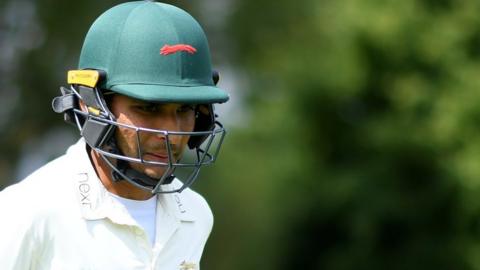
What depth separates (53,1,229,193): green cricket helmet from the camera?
3.94 m

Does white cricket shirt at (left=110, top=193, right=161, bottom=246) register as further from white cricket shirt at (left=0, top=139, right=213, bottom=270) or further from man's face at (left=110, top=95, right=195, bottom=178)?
man's face at (left=110, top=95, right=195, bottom=178)

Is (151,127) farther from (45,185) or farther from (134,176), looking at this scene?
(45,185)

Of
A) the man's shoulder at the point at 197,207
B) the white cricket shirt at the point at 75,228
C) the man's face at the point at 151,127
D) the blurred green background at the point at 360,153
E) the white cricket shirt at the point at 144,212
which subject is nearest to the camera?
the white cricket shirt at the point at 75,228

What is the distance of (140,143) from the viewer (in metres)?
3.91

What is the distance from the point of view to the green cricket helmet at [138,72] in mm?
3936

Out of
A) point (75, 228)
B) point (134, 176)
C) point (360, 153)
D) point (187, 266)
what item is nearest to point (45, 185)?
point (75, 228)

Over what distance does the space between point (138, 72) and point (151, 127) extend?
0.19 meters

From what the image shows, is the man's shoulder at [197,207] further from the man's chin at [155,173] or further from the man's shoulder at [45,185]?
the man's shoulder at [45,185]

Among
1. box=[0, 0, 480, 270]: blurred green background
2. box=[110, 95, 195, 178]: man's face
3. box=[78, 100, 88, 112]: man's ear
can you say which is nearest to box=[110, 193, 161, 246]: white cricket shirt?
box=[110, 95, 195, 178]: man's face

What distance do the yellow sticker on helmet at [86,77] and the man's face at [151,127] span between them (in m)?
0.10

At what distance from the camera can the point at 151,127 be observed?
3.92m

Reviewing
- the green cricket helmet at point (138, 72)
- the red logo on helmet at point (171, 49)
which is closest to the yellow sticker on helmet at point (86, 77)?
the green cricket helmet at point (138, 72)

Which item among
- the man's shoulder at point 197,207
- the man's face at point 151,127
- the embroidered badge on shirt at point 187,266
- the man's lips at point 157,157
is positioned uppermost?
the man's face at point 151,127

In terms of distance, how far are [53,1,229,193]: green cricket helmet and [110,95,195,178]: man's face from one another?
0.9 inches
